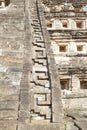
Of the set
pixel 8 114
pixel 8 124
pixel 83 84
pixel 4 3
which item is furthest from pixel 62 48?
pixel 8 124

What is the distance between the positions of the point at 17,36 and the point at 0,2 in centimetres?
829

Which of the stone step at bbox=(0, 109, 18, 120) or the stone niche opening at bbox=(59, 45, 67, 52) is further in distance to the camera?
the stone niche opening at bbox=(59, 45, 67, 52)

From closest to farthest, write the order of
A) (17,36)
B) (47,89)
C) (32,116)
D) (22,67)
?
(32,116)
(47,89)
(22,67)
(17,36)

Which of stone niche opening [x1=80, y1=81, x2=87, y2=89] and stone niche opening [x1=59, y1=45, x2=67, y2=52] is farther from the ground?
stone niche opening [x1=59, y1=45, x2=67, y2=52]

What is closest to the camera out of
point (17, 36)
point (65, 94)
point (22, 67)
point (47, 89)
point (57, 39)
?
point (47, 89)

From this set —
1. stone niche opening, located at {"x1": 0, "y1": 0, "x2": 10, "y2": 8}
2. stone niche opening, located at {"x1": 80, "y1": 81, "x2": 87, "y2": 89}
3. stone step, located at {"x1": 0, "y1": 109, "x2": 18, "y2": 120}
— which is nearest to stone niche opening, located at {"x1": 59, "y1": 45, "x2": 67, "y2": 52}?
stone niche opening, located at {"x1": 80, "y1": 81, "x2": 87, "y2": 89}

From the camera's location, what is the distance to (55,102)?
6.81m

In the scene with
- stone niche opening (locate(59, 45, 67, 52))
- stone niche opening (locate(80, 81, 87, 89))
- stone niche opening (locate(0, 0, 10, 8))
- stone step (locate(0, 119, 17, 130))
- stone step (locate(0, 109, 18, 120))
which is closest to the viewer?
stone step (locate(0, 119, 17, 130))

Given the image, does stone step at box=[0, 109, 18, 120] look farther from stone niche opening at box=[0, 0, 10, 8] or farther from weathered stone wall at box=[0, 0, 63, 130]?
stone niche opening at box=[0, 0, 10, 8]

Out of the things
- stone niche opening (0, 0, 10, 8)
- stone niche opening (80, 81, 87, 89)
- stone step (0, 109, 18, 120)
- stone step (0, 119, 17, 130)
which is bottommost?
stone niche opening (80, 81, 87, 89)

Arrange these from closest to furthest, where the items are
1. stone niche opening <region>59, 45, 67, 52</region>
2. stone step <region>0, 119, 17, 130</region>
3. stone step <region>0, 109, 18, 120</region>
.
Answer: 1. stone step <region>0, 119, 17, 130</region>
2. stone step <region>0, 109, 18, 120</region>
3. stone niche opening <region>59, 45, 67, 52</region>

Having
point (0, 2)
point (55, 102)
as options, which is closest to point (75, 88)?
point (55, 102)

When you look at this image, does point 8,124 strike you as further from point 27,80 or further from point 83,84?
point 83,84

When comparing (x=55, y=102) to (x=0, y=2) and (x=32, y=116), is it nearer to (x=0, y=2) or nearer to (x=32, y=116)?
(x=32, y=116)
